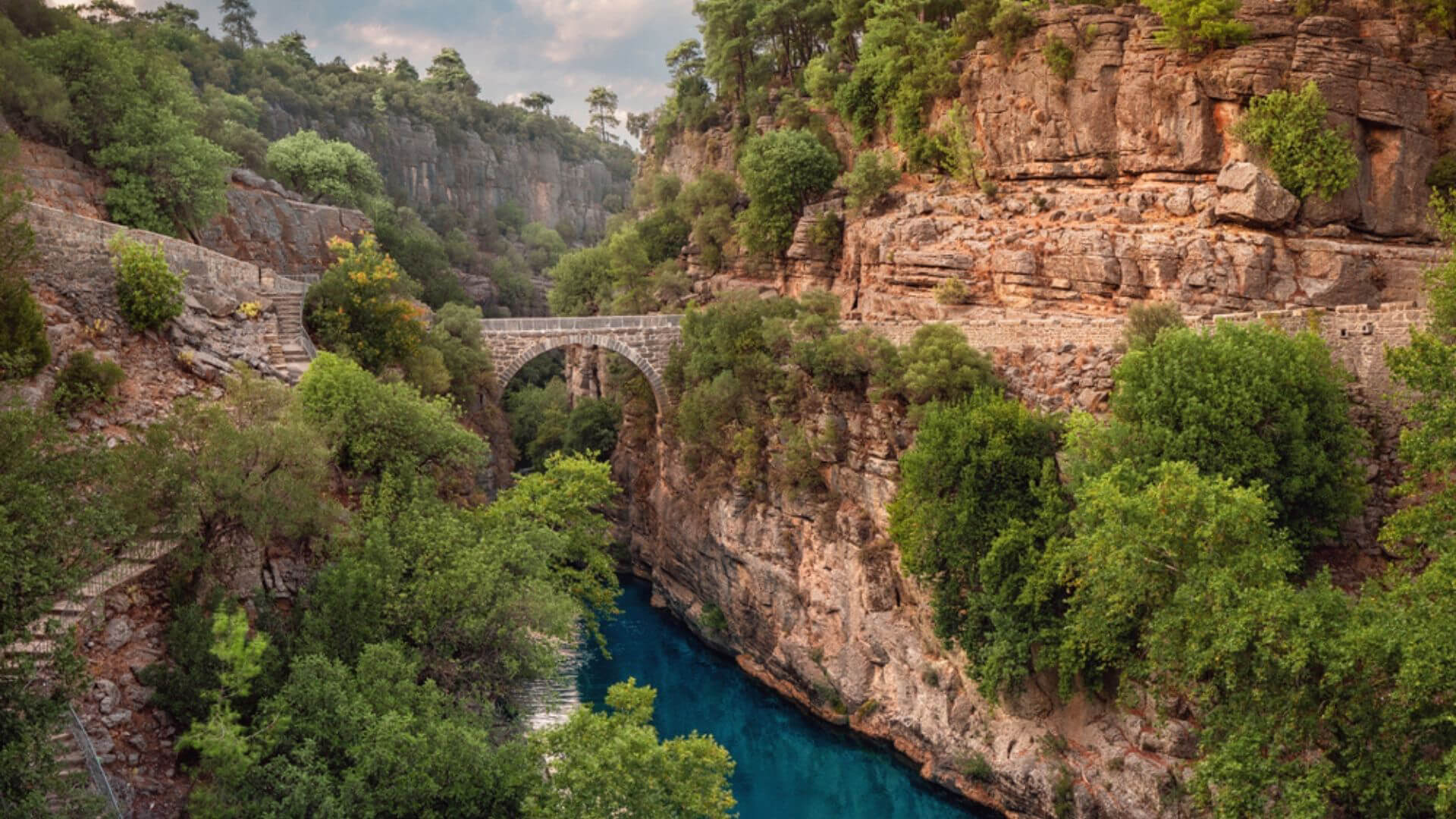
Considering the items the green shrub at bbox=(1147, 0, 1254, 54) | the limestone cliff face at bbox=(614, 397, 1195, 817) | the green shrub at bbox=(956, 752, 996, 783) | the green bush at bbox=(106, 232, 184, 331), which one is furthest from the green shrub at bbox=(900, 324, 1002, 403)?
the green bush at bbox=(106, 232, 184, 331)

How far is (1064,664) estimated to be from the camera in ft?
66.6

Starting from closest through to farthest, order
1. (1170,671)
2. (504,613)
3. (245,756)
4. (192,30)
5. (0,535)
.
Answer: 1. (0,535)
2. (245,756)
3. (1170,671)
4. (504,613)
5. (192,30)

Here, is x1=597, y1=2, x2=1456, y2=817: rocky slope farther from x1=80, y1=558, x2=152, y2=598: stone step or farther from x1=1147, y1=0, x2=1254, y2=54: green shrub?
x1=80, y1=558, x2=152, y2=598: stone step

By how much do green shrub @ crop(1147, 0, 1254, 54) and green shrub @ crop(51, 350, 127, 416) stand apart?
27.3 meters

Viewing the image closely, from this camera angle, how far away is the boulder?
80.6 ft

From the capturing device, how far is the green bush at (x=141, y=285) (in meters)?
21.4

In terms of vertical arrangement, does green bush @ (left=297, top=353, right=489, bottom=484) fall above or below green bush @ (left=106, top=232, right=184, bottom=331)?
below

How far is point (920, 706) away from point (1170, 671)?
8926mm

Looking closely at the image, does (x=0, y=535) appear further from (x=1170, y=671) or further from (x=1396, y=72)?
(x=1396, y=72)

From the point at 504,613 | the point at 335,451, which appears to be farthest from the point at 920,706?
the point at 335,451

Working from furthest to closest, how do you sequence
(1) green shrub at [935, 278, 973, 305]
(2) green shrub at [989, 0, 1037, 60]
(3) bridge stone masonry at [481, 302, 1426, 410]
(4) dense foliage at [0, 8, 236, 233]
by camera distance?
1. (1) green shrub at [935, 278, 973, 305]
2. (2) green shrub at [989, 0, 1037, 60]
3. (4) dense foliage at [0, 8, 236, 233]
4. (3) bridge stone masonry at [481, 302, 1426, 410]

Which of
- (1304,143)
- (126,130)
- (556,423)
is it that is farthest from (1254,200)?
(126,130)

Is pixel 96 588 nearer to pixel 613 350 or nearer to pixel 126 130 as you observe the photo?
pixel 126 130

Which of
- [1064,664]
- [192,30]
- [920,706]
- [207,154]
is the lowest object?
[920,706]
